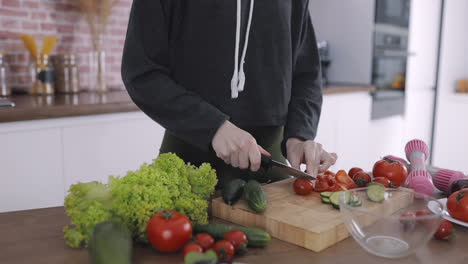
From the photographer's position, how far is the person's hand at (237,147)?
1051 mm

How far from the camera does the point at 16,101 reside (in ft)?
7.03

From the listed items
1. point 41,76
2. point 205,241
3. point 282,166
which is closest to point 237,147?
point 282,166

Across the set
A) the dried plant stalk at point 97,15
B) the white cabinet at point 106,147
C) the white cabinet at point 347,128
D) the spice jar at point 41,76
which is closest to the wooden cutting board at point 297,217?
the white cabinet at point 106,147

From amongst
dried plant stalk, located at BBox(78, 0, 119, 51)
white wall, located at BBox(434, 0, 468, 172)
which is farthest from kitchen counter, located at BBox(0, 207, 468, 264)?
white wall, located at BBox(434, 0, 468, 172)

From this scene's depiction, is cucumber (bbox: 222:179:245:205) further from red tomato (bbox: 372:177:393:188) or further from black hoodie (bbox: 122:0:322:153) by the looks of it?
red tomato (bbox: 372:177:393:188)

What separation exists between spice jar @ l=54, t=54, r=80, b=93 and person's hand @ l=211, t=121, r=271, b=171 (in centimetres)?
168

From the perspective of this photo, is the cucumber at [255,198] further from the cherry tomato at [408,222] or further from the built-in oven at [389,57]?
the built-in oven at [389,57]

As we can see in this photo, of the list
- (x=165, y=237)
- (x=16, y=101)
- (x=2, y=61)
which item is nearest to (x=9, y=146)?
(x=16, y=101)

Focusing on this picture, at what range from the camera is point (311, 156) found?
119 cm

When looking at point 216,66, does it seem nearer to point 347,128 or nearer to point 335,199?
point 335,199

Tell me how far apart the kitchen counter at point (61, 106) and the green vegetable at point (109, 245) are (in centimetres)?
128

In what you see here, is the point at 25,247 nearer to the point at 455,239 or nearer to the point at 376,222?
the point at 376,222

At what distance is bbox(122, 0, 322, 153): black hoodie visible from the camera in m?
1.13

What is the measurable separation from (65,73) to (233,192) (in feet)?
6.00
